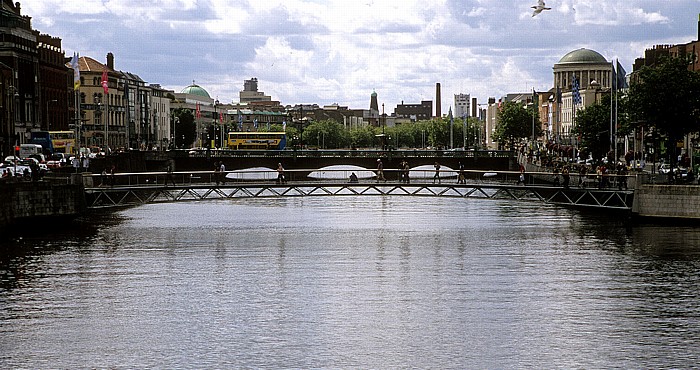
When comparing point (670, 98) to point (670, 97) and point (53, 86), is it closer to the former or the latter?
point (670, 97)

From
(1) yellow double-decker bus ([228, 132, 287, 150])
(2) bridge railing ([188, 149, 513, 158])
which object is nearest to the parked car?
(2) bridge railing ([188, 149, 513, 158])

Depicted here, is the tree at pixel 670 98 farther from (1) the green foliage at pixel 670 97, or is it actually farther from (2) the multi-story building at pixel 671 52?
(2) the multi-story building at pixel 671 52

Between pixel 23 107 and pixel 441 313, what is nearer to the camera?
pixel 441 313

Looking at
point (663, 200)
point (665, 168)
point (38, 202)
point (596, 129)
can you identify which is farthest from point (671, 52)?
point (38, 202)

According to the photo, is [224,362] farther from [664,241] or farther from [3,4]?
[3,4]

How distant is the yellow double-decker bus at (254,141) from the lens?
620 ft

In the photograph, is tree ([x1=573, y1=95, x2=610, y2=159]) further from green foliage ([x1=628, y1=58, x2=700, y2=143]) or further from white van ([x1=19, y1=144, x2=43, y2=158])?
white van ([x1=19, y1=144, x2=43, y2=158])

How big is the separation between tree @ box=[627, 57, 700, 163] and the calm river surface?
16065 mm

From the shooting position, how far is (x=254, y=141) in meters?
192

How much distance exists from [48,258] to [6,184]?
13.1 meters

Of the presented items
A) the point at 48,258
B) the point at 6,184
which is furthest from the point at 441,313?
the point at 6,184

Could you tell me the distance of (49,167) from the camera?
10875cm

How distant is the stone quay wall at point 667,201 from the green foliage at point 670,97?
1566 cm

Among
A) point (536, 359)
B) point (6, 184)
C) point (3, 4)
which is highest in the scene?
point (3, 4)
